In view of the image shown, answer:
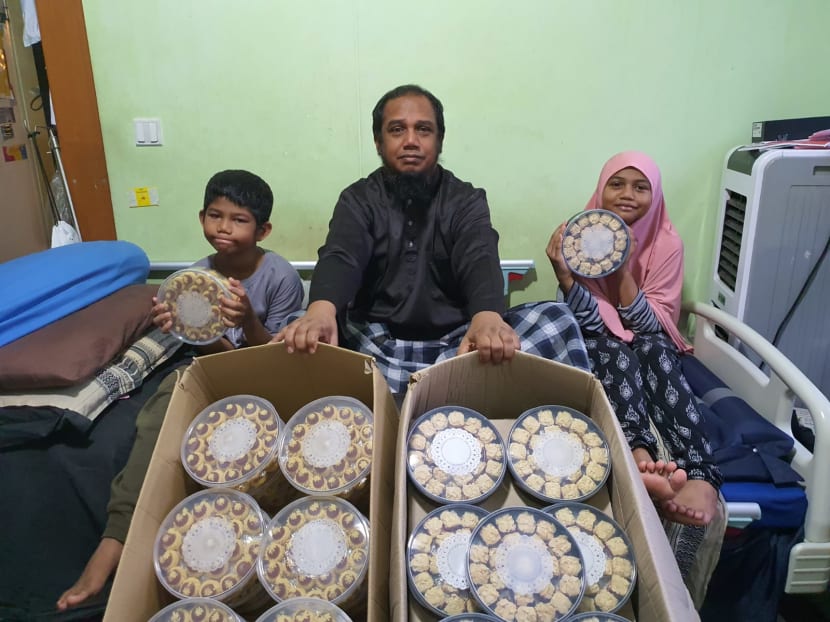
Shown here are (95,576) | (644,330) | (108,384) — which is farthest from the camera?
(644,330)

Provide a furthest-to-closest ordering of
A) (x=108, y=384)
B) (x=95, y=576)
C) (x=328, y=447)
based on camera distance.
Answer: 1. (x=108, y=384)
2. (x=95, y=576)
3. (x=328, y=447)

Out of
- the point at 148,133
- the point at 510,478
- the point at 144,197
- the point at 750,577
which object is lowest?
the point at 750,577

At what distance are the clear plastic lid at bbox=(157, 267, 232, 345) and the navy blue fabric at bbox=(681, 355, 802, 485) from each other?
130 cm

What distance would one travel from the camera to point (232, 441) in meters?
1.04

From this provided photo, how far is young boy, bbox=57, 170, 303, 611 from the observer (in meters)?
1.29

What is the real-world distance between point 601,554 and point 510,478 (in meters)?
0.21

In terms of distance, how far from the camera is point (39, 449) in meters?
1.30

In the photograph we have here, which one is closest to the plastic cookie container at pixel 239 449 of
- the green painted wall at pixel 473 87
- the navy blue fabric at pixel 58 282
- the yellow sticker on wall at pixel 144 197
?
the navy blue fabric at pixel 58 282

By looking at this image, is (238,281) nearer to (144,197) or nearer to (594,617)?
(144,197)

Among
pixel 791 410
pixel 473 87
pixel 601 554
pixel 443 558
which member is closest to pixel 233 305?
pixel 443 558

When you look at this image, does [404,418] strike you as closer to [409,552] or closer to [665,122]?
[409,552]

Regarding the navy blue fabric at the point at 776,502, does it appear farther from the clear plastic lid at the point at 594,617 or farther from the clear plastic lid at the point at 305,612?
the clear plastic lid at the point at 305,612

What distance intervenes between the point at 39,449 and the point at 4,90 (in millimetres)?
1665

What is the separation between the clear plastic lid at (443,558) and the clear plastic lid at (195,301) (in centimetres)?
72
